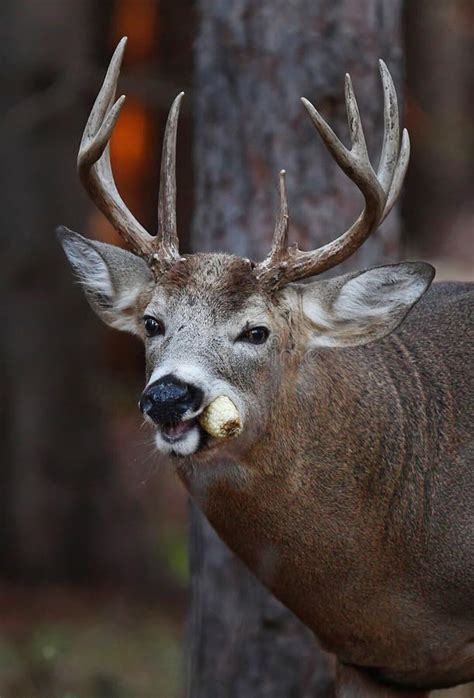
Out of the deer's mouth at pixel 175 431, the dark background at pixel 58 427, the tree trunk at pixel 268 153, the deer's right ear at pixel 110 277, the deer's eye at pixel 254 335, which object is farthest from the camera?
the dark background at pixel 58 427

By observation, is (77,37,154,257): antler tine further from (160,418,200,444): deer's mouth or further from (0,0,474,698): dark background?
(0,0,474,698): dark background

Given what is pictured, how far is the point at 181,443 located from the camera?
17.6 ft

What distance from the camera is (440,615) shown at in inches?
243

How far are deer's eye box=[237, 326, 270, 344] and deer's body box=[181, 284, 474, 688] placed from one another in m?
0.26

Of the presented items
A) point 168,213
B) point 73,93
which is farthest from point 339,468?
point 73,93

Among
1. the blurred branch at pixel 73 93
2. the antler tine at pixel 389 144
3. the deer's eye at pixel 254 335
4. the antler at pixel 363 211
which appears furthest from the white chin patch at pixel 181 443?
the blurred branch at pixel 73 93

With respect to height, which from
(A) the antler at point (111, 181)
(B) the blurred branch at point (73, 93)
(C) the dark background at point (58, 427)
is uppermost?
(B) the blurred branch at point (73, 93)

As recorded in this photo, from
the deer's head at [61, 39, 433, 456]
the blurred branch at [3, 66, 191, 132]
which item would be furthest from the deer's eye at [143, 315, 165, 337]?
the blurred branch at [3, 66, 191, 132]

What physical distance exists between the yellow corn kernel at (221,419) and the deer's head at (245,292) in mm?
34

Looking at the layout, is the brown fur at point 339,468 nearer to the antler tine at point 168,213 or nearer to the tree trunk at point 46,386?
the antler tine at point 168,213

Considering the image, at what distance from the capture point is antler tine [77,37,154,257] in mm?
5988

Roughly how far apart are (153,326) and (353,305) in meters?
0.84

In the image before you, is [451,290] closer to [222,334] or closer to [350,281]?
[350,281]

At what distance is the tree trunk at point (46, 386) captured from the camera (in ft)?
45.3
